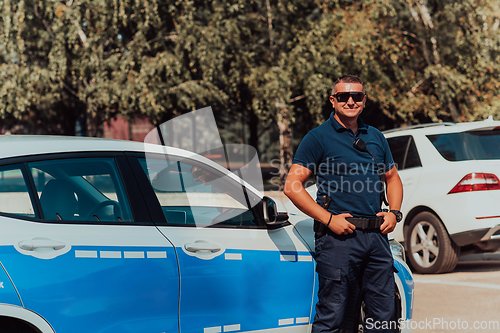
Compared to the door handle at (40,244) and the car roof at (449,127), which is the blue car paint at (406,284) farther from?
the car roof at (449,127)

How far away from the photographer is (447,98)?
15852mm

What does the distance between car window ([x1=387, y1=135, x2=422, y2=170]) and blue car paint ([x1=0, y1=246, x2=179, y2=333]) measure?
16.2ft

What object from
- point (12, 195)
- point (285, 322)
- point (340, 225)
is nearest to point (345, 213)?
point (340, 225)

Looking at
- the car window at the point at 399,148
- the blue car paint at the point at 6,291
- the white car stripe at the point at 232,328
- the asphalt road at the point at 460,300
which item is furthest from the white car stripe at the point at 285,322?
the car window at the point at 399,148

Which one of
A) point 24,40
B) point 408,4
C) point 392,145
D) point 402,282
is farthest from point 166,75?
point 402,282

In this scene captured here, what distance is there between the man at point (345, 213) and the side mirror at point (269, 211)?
0.18 m

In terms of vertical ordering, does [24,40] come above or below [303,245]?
above

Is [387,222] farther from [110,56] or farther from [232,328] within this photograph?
[110,56]

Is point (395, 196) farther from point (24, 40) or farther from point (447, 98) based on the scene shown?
point (24, 40)

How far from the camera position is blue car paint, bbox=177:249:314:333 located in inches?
118

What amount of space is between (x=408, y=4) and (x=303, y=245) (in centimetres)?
1444

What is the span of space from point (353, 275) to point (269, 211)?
0.60 meters

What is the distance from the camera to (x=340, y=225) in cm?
306

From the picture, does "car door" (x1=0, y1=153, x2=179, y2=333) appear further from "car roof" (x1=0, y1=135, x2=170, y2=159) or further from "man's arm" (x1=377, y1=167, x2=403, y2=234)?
"man's arm" (x1=377, y1=167, x2=403, y2=234)
